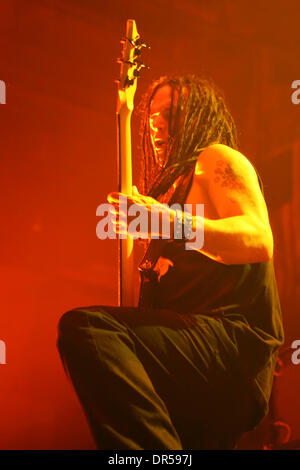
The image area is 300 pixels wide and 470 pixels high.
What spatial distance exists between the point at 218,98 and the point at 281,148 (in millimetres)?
697

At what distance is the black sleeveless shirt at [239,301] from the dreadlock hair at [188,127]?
251 millimetres

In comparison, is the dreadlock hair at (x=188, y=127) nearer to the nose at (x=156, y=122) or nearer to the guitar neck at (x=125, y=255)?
the nose at (x=156, y=122)

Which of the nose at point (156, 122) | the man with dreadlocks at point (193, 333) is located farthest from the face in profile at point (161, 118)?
the man with dreadlocks at point (193, 333)

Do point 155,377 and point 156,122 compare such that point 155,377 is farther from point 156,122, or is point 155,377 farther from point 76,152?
point 76,152

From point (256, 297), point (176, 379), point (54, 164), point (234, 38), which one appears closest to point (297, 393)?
point (256, 297)

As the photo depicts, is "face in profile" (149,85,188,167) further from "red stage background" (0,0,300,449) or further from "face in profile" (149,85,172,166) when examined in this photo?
"red stage background" (0,0,300,449)

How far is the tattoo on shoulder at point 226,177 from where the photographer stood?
1.50 meters

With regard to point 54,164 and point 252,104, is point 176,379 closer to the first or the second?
point 54,164

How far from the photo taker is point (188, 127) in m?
1.76

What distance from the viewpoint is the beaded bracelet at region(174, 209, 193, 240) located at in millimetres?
1401

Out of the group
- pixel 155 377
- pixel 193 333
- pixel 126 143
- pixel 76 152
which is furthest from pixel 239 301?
pixel 76 152

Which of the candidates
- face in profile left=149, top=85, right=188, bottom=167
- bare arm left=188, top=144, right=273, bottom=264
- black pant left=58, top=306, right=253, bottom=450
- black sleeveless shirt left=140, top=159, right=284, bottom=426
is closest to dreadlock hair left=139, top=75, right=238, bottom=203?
face in profile left=149, top=85, right=188, bottom=167

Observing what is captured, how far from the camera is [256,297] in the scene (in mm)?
1514

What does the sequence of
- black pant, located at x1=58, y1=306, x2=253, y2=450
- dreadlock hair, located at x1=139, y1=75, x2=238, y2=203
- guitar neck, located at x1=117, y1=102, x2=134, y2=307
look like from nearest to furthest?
black pant, located at x1=58, y1=306, x2=253, y2=450 → guitar neck, located at x1=117, y1=102, x2=134, y2=307 → dreadlock hair, located at x1=139, y1=75, x2=238, y2=203
